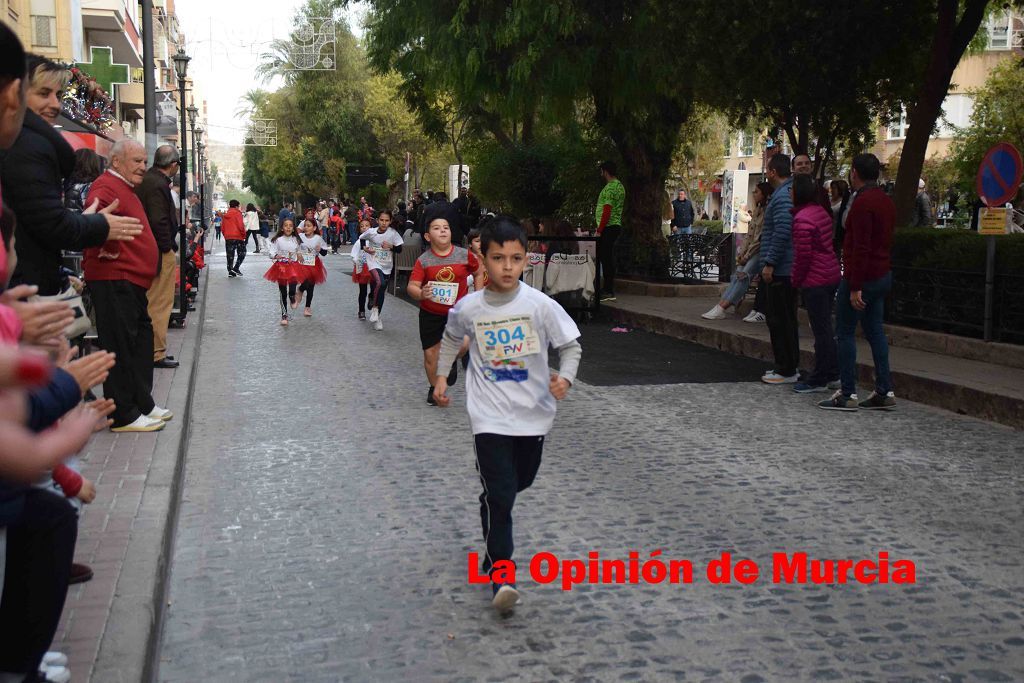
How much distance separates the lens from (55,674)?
3.41 metres

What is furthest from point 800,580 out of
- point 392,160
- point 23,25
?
point 392,160

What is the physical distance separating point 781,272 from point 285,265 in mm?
7962

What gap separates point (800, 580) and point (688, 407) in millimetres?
4428

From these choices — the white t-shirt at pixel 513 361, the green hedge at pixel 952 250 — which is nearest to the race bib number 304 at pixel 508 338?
the white t-shirt at pixel 513 361

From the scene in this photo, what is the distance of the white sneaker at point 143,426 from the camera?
7457mm

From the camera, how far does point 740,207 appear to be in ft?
112

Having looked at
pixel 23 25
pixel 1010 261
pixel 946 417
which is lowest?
pixel 946 417

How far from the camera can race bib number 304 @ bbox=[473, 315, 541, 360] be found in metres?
4.64

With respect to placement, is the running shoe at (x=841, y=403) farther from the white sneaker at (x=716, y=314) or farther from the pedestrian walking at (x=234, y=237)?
the pedestrian walking at (x=234, y=237)

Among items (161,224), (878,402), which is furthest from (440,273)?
(878,402)

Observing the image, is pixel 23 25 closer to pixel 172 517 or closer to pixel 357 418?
pixel 357 418

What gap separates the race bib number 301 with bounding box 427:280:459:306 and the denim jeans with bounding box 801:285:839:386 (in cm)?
301

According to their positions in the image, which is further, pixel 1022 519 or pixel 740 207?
pixel 740 207

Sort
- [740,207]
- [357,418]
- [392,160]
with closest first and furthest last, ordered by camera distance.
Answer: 1. [357,418]
2. [740,207]
3. [392,160]
